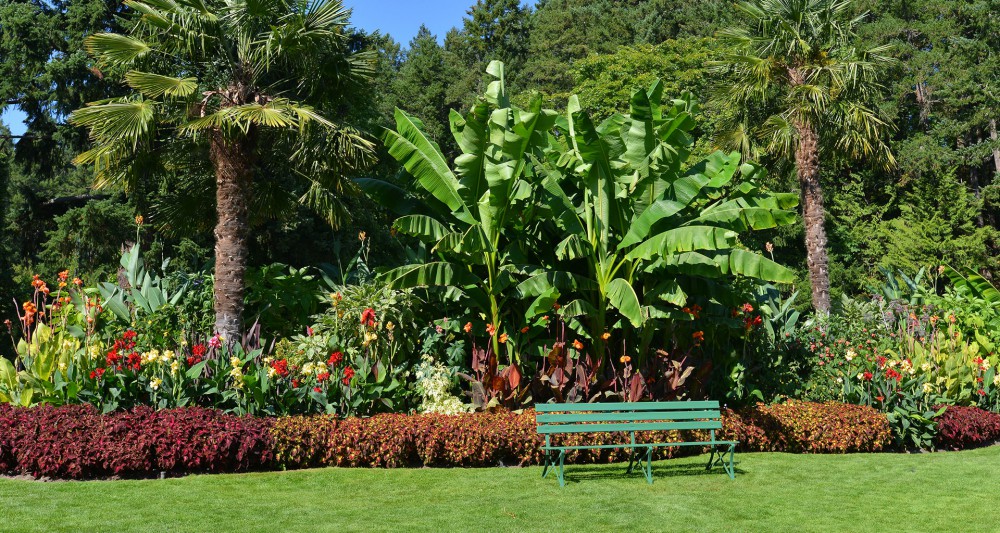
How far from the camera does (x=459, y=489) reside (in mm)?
8344

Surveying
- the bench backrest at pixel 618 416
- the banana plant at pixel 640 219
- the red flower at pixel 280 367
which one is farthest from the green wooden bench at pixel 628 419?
Answer: the red flower at pixel 280 367

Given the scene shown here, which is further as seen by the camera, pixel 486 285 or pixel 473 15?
pixel 473 15

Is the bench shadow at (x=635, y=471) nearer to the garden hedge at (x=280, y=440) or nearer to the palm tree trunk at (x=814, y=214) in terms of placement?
the garden hedge at (x=280, y=440)

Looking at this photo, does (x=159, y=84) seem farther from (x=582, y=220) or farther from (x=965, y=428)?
(x=965, y=428)

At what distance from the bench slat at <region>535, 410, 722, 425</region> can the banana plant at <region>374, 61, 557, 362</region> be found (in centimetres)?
222

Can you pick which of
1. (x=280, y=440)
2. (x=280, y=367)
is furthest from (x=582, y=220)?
(x=280, y=440)

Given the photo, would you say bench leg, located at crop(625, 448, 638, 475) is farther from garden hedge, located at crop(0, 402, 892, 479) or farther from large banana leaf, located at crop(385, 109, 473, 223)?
large banana leaf, located at crop(385, 109, 473, 223)

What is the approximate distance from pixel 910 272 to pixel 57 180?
4534cm

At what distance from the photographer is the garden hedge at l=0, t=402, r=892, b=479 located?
847cm

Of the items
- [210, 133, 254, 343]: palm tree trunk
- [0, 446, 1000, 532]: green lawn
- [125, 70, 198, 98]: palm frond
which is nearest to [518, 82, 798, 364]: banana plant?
[0, 446, 1000, 532]: green lawn

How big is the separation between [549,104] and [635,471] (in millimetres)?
24325

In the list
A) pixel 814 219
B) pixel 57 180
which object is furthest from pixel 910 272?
pixel 57 180

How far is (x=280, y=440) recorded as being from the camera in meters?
9.05

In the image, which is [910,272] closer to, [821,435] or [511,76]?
[821,435]
